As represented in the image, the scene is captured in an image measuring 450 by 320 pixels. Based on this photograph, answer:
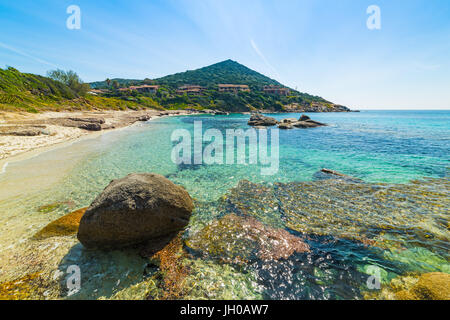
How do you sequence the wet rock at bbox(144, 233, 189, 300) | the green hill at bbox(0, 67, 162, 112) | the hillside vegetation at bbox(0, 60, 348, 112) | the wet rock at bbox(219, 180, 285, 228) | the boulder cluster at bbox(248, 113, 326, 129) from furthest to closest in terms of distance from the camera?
the boulder cluster at bbox(248, 113, 326, 129)
the hillside vegetation at bbox(0, 60, 348, 112)
the green hill at bbox(0, 67, 162, 112)
the wet rock at bbox(219, 180, 285, 228)
the wet rock at bbox(144, 233, 189, 300)

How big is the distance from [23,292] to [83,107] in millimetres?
63458

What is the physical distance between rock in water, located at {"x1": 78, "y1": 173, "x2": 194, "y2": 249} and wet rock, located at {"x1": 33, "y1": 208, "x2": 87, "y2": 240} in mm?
1390

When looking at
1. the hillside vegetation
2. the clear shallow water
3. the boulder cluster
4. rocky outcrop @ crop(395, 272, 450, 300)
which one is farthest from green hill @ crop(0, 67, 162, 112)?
rocky outcrop @ crop(395, 272, 450, 300)

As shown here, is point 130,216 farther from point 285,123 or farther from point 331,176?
point 285,123

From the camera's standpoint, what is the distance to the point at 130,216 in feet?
18.5

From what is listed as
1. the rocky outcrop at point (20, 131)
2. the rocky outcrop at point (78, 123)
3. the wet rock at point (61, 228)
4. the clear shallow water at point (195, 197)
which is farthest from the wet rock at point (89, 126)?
the wet rock at point (61, 228)

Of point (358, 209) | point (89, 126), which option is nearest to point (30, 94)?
point (89, 126)

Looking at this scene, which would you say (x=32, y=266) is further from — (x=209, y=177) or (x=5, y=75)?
(x=5, y=75)

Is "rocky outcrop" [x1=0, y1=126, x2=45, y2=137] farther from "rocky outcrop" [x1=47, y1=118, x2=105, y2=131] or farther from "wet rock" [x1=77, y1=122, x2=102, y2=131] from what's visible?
"wet rock" [x1=77, y1=122, x2=102, y2=131]

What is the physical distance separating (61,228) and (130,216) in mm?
3261

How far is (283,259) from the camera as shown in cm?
523

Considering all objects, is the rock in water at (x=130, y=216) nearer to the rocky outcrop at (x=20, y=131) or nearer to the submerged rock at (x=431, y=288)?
the submerged rock at (x=431, y=288)

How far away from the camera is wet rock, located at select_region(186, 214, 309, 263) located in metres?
5.43
